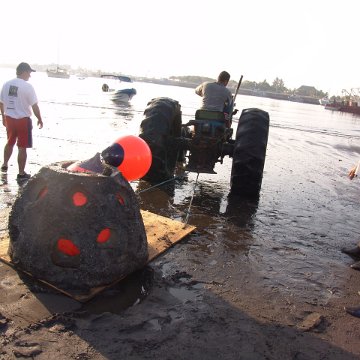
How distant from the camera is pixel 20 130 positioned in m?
6.61

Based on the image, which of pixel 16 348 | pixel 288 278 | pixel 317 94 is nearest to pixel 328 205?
pixel 288 278

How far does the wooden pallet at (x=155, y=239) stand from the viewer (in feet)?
10.5

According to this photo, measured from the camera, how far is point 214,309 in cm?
323

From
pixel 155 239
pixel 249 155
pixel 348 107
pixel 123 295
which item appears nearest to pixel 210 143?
pixel 249 155

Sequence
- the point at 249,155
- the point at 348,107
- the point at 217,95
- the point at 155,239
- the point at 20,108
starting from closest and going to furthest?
the point at 155,239, the point at 249,155, the point at 20,108, the point at 217,95, the point at 348,107

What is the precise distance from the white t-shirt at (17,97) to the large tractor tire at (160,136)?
6.58 feet

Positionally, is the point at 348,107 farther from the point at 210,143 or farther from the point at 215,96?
the point at 210,143

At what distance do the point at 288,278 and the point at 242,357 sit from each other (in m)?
1.47

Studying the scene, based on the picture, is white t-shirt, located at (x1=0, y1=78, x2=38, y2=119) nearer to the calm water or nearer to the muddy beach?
the calm water

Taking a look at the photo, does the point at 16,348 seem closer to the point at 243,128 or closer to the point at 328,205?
the point at 243,128

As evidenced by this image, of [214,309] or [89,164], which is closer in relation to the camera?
[214,309]

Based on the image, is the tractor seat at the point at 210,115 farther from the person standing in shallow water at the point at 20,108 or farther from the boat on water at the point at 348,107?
the boat on water at the point at 348,107

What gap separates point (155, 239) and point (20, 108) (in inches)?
147

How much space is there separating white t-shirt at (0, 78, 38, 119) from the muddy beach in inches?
54.0
